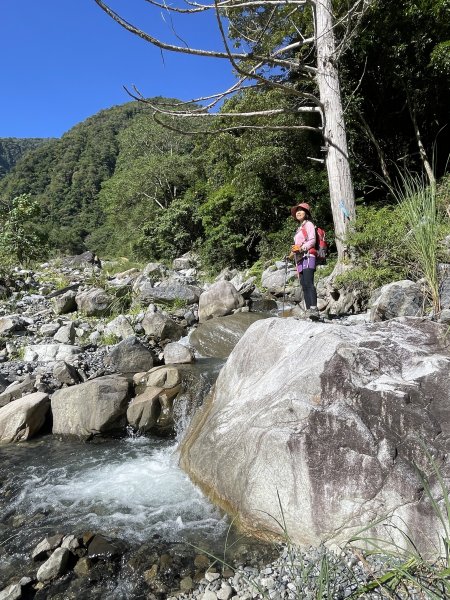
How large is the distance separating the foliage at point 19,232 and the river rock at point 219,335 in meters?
10.7

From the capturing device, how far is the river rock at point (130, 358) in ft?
21.6

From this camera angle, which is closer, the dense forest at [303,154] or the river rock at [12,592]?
the river rock at [12,592]

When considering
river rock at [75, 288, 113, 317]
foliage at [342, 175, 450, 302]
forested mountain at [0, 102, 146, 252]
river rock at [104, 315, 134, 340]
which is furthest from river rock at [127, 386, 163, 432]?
forested mountain at [0, 102, 146, 252]

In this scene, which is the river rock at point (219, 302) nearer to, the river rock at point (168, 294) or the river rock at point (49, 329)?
the river rock at point (168, 294)

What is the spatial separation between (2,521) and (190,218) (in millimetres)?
20774

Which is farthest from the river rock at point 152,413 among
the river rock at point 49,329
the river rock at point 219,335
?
the river rock at point 49,329

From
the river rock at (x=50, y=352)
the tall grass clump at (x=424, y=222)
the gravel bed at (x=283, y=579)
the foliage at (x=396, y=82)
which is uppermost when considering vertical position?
the foliage at (x=396, y=82)

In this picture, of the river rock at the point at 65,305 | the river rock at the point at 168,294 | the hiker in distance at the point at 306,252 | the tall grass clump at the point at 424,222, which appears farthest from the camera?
the river rock at the point at 168,294

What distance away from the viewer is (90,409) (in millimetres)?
5129

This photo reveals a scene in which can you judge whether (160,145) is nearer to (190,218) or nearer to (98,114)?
(190,218)

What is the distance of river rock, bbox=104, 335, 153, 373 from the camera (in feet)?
21.6

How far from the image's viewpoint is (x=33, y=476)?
13.7ft

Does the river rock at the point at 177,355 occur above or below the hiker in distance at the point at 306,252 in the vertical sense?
below

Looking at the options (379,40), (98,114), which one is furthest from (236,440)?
(98,114)
